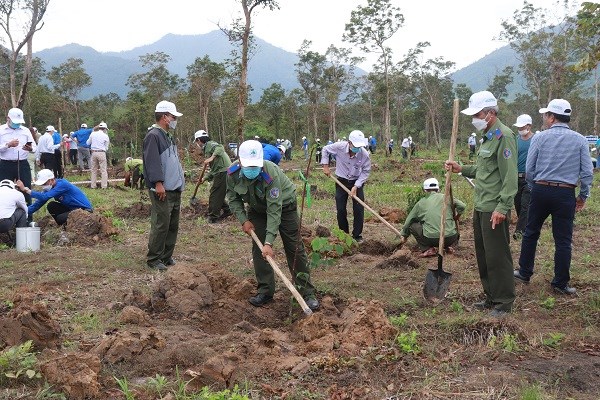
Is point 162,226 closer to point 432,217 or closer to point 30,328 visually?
point 30,328

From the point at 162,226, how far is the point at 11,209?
2.35 meters

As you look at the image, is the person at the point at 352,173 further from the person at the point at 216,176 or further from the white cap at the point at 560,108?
the white cap at the point at 560,108

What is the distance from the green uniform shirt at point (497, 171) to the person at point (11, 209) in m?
5.76

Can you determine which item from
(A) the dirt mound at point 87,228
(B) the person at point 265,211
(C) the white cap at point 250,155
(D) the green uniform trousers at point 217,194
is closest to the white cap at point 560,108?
(B) the person at point 265,211

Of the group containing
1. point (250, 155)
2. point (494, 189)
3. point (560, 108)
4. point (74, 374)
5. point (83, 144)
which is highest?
point (83, 144)

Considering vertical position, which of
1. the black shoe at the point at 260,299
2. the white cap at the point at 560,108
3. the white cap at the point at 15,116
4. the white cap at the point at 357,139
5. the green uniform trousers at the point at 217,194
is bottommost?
the black shoe at the point at 260,299

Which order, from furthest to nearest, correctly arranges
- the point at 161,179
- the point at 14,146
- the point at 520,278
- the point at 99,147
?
the point at 99,147, the point at 14,146, the point at 161,179, the point at 520,278

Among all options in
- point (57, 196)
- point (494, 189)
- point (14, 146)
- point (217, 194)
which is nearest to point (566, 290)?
point (494, 189)

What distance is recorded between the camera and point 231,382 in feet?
11.0

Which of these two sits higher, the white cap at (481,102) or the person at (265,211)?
the white cap at (481,102)

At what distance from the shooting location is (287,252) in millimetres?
5164

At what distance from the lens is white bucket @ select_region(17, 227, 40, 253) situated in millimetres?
7071

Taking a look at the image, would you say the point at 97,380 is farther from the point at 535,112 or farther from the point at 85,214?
the point at 535,112

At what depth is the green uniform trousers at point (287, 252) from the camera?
508 cm
